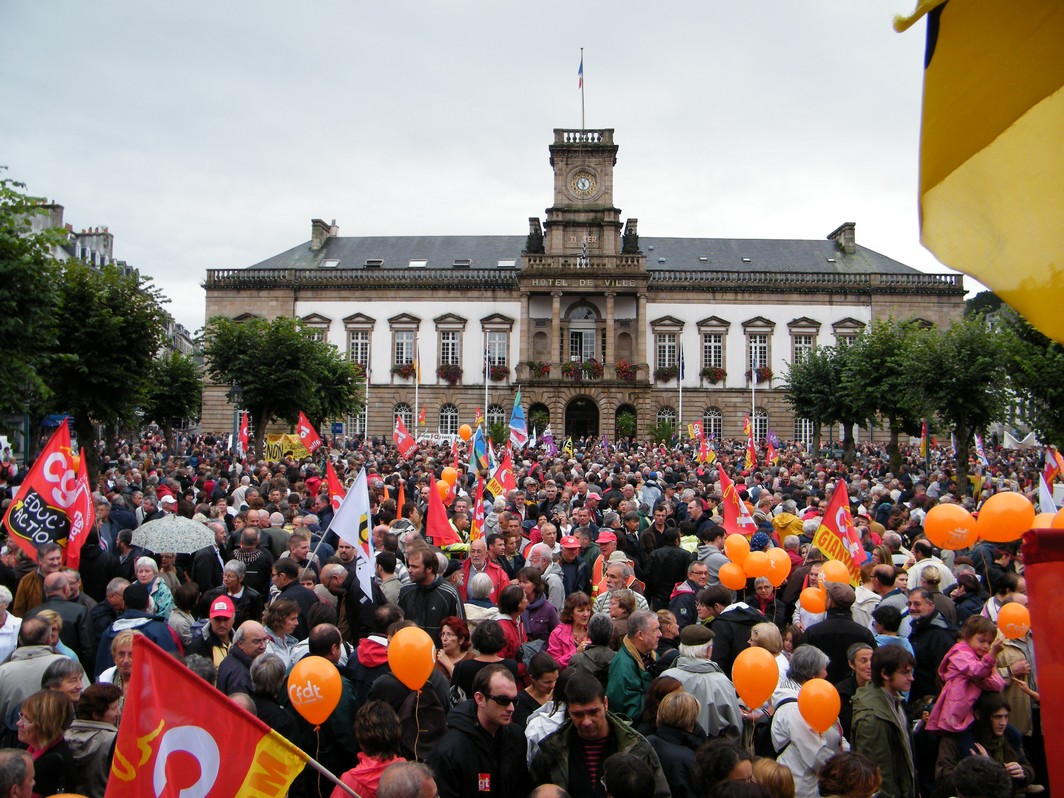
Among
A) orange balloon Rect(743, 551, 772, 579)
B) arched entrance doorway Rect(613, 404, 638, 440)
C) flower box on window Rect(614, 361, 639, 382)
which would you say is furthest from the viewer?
flower box on window Rect(614, 361, 639, 382)

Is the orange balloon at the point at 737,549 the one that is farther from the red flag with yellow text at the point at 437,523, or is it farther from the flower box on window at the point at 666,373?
the flower box on window at the point at 666,373

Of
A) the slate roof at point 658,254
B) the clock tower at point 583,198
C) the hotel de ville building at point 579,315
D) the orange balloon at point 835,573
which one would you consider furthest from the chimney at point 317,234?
the orange balloon at point 835,573

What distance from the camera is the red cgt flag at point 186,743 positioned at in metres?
3.33

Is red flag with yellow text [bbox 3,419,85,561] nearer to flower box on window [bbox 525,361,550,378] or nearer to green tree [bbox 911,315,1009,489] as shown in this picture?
green tree [bbox 911,315,1009,489]

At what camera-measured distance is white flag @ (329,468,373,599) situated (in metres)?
7.69

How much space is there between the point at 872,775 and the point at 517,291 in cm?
4778

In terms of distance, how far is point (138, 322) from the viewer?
20125mm

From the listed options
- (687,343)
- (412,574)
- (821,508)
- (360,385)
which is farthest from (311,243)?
(412,574)

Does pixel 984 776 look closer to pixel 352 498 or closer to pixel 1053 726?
pixel 1053 726

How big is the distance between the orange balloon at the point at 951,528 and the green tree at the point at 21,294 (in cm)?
1310

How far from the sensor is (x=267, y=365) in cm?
3434

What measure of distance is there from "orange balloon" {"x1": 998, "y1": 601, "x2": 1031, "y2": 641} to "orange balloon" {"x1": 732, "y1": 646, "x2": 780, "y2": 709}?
205cm

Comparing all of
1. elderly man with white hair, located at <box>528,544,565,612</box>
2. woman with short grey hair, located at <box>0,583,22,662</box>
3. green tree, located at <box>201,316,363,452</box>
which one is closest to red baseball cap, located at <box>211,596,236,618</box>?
woman with short grey hair, located at <box>0,583,22,662</box>

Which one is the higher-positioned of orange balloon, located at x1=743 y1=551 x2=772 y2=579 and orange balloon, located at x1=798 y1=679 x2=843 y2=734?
orange balloon, located at x1=743 y1=551 x2=772 y2=579
